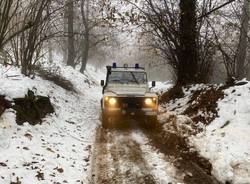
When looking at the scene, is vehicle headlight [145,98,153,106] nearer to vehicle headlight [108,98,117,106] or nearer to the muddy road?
vehicle headlight [108,98,117,106]

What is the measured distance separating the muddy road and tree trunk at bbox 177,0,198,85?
653 cm

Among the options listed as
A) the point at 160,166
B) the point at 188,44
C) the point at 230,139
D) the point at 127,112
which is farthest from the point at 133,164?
the point at 188,44

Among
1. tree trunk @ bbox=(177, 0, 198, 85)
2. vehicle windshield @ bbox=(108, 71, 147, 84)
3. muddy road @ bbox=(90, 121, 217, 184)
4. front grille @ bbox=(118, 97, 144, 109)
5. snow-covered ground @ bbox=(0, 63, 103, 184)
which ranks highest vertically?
tree trunk @ bbox=(177, 0, 198, 85)

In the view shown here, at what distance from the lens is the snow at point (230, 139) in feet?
26.2

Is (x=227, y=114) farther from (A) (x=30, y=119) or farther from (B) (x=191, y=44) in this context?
(B) (x=191, y=44)

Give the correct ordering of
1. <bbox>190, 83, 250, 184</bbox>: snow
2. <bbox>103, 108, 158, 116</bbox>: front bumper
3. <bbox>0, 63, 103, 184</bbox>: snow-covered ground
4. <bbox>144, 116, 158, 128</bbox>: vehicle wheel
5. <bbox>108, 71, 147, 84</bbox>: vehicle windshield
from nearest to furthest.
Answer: <bbox>190, 83, 250, 184</bbox>: snow
<bbox>0, 63, 103, 184</bbox>: snow-covered ground
<bbox>103, 108, 158, 116</bbox>: front bumper
<bbox>144, 116, 158, 128</bbox>: vehicle wheel
<bbox>108, 71, 147, 84</bbox>: vehicle windshield

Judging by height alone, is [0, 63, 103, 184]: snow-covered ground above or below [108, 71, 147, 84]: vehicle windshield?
below

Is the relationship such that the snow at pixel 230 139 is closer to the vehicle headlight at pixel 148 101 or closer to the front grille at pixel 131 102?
the vehicle headlight at pixel 148 101

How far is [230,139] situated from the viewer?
9.52m

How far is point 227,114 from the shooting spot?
36.6ft

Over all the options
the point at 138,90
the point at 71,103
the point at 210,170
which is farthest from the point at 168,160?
the point at 71,103

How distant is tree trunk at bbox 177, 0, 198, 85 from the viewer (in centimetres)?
1703

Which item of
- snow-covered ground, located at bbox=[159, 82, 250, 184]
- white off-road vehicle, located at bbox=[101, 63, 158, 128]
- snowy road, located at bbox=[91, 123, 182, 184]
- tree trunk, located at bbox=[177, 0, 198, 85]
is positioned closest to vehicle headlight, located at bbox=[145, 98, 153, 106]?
white off-road vehicle, located at bbox=[101, 63, 158, 128]

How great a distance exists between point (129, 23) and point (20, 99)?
25.4 feet
